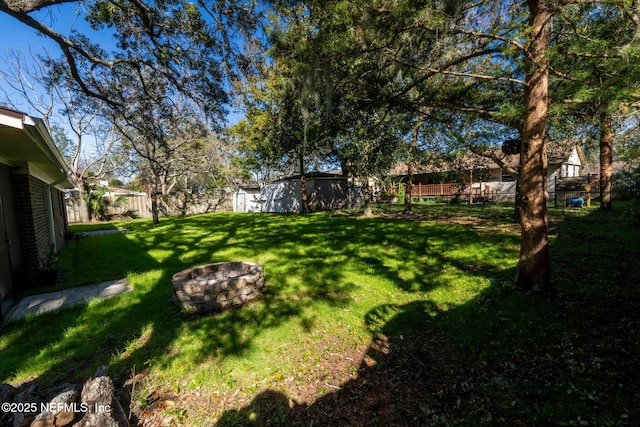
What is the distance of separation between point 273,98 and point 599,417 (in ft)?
50.0

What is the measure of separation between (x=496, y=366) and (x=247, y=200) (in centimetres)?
2139

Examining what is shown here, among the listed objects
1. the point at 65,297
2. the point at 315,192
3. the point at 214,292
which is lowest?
the point at 65,297

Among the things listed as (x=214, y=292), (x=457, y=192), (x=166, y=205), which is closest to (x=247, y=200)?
(x=166, y=205)

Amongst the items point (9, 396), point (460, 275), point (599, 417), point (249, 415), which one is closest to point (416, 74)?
point (460, 275)

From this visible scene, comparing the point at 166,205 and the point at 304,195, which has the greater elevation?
the point at 304,195

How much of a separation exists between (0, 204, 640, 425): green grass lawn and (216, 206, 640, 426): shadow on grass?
0.04ft

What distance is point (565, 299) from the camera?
147 inches

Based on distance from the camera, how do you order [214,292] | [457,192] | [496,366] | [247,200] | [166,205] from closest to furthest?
[496,366] → [214,292] → [166,205] → [457,192] → [247,200]

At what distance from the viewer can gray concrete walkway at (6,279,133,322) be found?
163 inches

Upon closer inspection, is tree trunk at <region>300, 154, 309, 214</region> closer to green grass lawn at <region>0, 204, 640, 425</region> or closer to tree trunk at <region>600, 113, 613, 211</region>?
green grass lawn at <region>0, 204, 640, 425</region>

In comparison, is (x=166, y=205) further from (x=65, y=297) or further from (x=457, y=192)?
(x=457, y=192)

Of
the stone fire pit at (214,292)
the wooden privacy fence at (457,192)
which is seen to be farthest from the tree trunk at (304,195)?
the stone fire pit at (214,292)

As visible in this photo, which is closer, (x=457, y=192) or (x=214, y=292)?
(x=214, y=292)

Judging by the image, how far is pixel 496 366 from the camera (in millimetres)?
2701
